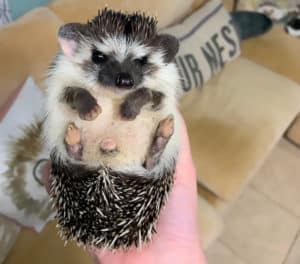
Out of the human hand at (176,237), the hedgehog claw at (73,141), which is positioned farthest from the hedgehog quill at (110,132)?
the human hand at (176,237)

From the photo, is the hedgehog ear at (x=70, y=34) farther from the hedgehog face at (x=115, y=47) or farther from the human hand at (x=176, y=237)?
the human hand at (x=176, y=237)

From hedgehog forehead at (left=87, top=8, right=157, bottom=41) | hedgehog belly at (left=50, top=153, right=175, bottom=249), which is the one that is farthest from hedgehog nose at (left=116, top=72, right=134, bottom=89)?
hedgehog belly at (left=50, top=153, right=175, bottom=249)

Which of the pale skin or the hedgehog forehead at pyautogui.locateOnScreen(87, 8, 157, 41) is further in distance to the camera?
Result: the pale skin

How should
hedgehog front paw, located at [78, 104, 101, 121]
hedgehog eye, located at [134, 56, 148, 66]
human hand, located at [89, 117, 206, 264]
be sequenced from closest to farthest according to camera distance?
hedgehog front paw, located at [78, 104, 101, 121]
hedgehog eye, located at [134, 56, 148, 66]
human hand, located at [89, 117, 206, 264]

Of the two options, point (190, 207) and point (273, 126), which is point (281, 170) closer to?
point (273, 126)

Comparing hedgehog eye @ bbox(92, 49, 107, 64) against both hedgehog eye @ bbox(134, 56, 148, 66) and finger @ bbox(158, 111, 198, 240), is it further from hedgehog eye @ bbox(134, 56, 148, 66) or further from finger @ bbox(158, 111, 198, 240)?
finger @ bbox(158, 111, 198, 240)

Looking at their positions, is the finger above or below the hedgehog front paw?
below
